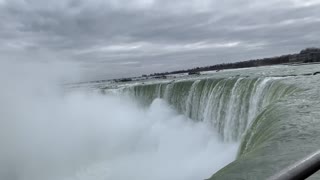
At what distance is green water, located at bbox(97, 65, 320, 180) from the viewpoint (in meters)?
5.02

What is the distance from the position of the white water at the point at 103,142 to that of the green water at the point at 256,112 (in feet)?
2.63

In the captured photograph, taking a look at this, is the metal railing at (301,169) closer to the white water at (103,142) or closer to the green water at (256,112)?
the green water at (256,112)

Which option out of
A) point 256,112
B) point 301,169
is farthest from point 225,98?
point 301,169

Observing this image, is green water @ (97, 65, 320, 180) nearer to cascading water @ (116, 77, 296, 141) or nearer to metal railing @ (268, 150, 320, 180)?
cascading water @ (116, 77, 296, 141)

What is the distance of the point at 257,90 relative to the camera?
603 inches

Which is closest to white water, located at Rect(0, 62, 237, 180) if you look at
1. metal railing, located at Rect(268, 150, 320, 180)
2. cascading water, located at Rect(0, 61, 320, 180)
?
cascading water, located at Rect(0, 61, 320, 180)

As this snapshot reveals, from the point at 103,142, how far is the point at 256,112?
1086 centimetres

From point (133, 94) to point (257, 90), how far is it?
1509 cm

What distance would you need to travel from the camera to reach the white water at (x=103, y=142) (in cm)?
1529

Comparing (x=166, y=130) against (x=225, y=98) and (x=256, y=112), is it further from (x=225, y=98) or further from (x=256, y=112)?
(x=256, y=112)

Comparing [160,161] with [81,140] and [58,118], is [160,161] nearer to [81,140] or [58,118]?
[81,140]

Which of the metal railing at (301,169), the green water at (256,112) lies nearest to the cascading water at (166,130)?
the green water at (256,112)

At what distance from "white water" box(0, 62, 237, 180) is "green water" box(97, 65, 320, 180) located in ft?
2.63

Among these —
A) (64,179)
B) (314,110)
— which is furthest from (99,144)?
(314,110)
